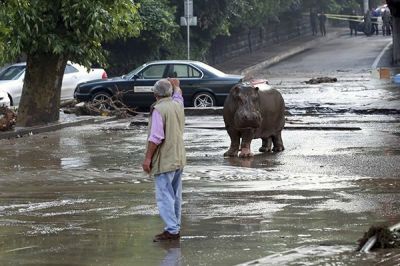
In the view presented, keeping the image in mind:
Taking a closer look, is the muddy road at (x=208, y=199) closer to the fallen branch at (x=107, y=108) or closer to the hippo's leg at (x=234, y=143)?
the hippo's leg at (x=234, y=143)

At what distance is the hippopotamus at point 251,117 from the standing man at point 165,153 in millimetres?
6941

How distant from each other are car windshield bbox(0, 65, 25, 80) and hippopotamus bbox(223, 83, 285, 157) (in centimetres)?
1383

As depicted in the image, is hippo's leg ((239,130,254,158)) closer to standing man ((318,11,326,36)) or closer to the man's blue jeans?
the man's blue jeans

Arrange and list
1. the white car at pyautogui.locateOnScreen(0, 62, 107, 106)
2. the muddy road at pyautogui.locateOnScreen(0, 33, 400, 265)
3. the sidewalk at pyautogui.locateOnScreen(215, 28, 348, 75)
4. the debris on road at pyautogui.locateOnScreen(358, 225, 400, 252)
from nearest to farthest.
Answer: the debris on road at pyautogui.locateOnScreen(358, 225, 400, 252) < the muddy road at pyautogui.locateOnScreen(0, 33, 400, 265) < the white car at pyautogui.locateOnScreen(0, 62, 107, 106) < the sidewalk at pyautogui.locateOnScreen(215, 28, 348, 75)

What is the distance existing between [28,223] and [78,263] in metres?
2.36

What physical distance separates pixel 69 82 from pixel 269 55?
25.0 meters

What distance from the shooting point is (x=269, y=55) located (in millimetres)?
56062

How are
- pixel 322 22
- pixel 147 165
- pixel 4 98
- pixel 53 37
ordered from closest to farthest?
pixel 147 165 < pixel 53 37 < pixel 4 98 < pixel 322 22

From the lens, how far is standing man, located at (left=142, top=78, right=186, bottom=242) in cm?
995

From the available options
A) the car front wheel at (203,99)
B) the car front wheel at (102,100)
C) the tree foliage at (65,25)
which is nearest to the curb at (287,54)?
the car front wheel at (203,99)

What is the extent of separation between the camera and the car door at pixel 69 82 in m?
32.3

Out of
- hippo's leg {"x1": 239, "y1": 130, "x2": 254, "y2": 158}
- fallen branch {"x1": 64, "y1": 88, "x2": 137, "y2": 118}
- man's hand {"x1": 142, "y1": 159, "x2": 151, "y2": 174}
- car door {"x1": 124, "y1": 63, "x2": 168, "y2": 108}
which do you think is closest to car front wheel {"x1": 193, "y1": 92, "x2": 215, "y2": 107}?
car door {"x1": 124, "y1": 63, "x2": 168, "y2": 108}

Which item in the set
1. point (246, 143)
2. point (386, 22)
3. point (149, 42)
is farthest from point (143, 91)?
point (386, 22)

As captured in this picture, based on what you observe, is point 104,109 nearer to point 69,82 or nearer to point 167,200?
point 69,82
